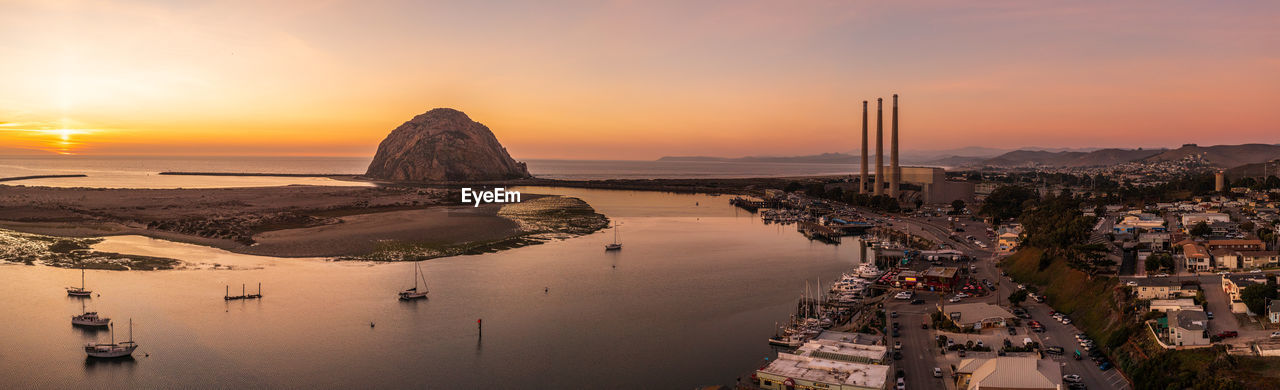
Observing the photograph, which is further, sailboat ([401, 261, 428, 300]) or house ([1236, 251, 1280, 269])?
sailboat ([401, 261, 428, 300])

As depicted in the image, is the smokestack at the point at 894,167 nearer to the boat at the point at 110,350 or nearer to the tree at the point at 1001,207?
the tree at the point at 1001,207

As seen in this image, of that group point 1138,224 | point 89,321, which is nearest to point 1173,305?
point 1138,224

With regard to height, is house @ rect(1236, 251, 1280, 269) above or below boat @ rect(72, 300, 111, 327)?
above

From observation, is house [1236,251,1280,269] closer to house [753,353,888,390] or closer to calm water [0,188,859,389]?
calm water [0,188,859,389]

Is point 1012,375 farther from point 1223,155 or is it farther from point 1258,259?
point 1223,155

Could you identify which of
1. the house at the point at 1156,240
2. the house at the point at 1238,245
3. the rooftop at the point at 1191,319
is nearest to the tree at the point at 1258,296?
the rooftop at the point at 1191,319

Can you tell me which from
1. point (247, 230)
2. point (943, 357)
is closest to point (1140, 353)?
Answer: point (943, 357)

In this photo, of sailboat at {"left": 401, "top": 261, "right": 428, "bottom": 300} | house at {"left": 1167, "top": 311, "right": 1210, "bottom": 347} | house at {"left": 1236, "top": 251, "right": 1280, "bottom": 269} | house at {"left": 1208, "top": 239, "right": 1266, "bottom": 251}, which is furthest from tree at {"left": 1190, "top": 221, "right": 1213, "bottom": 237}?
sailboat at {"left": 401, "top": 261, "right": 428, "bottom": 300}
